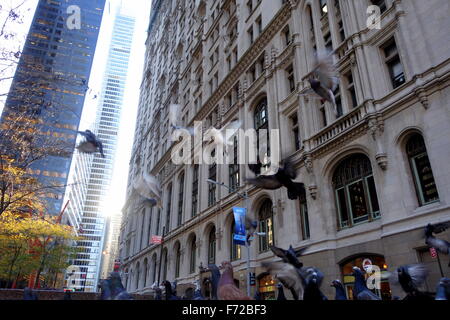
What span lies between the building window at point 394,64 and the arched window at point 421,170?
12.1ft

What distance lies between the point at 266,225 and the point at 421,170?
13.9m

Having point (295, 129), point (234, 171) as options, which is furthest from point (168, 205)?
point (295, 129)

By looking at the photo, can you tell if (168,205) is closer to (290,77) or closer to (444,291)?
(290,77)

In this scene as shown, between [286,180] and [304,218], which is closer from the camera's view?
[286,180]

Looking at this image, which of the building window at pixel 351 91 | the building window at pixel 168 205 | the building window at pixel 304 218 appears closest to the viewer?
the building window at pixel 351 91

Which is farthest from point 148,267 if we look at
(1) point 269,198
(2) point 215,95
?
(1) point 269,198

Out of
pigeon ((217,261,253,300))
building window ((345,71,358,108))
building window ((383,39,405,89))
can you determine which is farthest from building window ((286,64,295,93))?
pigeon ((217,261,253,300))

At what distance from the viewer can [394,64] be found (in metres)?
18.8

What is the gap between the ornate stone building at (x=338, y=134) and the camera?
1552 cm

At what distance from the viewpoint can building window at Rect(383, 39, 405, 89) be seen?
18141 millimetres

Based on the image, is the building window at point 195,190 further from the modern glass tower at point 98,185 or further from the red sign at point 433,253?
the modern glass tower at point 98,185

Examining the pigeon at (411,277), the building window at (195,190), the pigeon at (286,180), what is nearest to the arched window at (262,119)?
the building window at (195,190)

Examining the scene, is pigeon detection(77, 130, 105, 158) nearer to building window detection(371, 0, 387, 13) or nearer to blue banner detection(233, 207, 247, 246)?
blue banner detection(233, 207, 247, 246)

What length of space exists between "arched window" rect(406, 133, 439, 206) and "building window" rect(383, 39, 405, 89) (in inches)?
145
